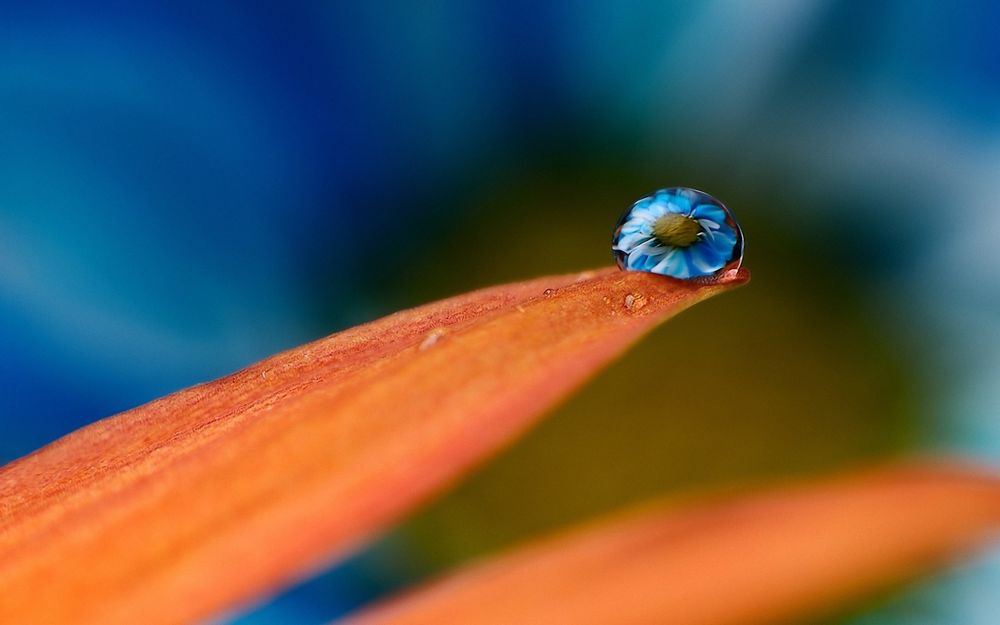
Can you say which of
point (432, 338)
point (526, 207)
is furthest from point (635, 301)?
point (526, 207)

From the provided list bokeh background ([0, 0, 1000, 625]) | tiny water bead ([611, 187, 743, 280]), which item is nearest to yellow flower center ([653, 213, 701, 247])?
tiny water bead ([611, 187, 743, 280])

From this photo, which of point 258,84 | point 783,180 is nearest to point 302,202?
point 258,84

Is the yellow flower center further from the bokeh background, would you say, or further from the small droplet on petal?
the bokeh background

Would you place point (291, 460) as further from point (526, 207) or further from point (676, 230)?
point (526, 207)

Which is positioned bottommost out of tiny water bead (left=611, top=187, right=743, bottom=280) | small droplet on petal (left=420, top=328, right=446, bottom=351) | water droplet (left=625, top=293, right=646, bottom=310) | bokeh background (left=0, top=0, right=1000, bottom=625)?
small droplet on petal (left=420, top=328, right=446, bottom=351)

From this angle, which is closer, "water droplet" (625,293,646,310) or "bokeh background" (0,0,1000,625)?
"water droplet" (625,293,646,310)

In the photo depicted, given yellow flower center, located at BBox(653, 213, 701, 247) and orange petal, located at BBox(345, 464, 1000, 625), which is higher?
yellow flower center, located at BBox(653, 213, 701, 247)

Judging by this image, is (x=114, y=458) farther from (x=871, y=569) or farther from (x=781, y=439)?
(x=781, y=439)
